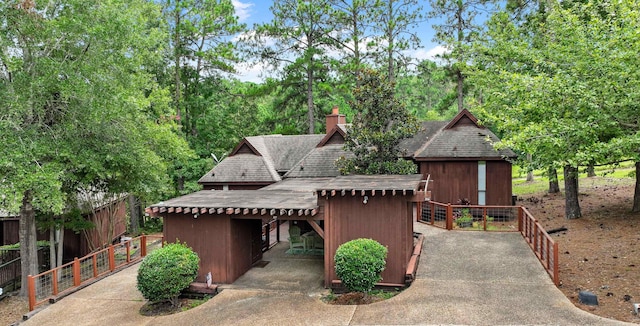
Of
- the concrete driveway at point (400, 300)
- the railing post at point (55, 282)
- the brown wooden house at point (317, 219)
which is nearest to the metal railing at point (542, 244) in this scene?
the concrete driveway at point (400, 300)

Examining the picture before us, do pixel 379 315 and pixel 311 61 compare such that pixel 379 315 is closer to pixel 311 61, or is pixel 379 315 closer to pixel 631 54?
pixel 631 54

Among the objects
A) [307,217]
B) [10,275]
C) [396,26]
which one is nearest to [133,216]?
[10,275]

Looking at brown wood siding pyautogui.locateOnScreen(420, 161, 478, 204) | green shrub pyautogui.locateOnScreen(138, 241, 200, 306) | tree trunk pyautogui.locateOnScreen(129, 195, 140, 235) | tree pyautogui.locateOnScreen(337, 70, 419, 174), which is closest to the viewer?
green shrub pyautogui.locateOnScreen(138, 241, 200, 306)

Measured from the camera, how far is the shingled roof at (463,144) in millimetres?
18078

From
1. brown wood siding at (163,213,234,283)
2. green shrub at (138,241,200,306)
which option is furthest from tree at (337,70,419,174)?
green shrub at (138,241,200,306)

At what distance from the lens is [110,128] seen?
47.2 ft

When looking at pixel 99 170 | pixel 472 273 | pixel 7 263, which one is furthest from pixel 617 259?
pixel 7 263

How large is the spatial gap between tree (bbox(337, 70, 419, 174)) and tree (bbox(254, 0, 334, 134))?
46.1 feet

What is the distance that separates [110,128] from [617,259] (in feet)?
51.4

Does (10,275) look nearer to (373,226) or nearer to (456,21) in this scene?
(373,226)

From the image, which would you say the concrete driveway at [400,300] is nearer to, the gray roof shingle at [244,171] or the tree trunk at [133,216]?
the gray roof shingle at [244,171]

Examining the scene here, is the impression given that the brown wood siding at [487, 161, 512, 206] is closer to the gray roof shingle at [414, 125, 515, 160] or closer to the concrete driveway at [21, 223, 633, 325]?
the gray roof shingle at [414, 125, 515, 160]

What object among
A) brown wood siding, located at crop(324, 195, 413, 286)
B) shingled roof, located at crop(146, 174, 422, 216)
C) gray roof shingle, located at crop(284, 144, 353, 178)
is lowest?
brown wood siding, located at crop(324, 195, 413, 286)

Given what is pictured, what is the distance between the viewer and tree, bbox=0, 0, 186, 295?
1188 centimetres
